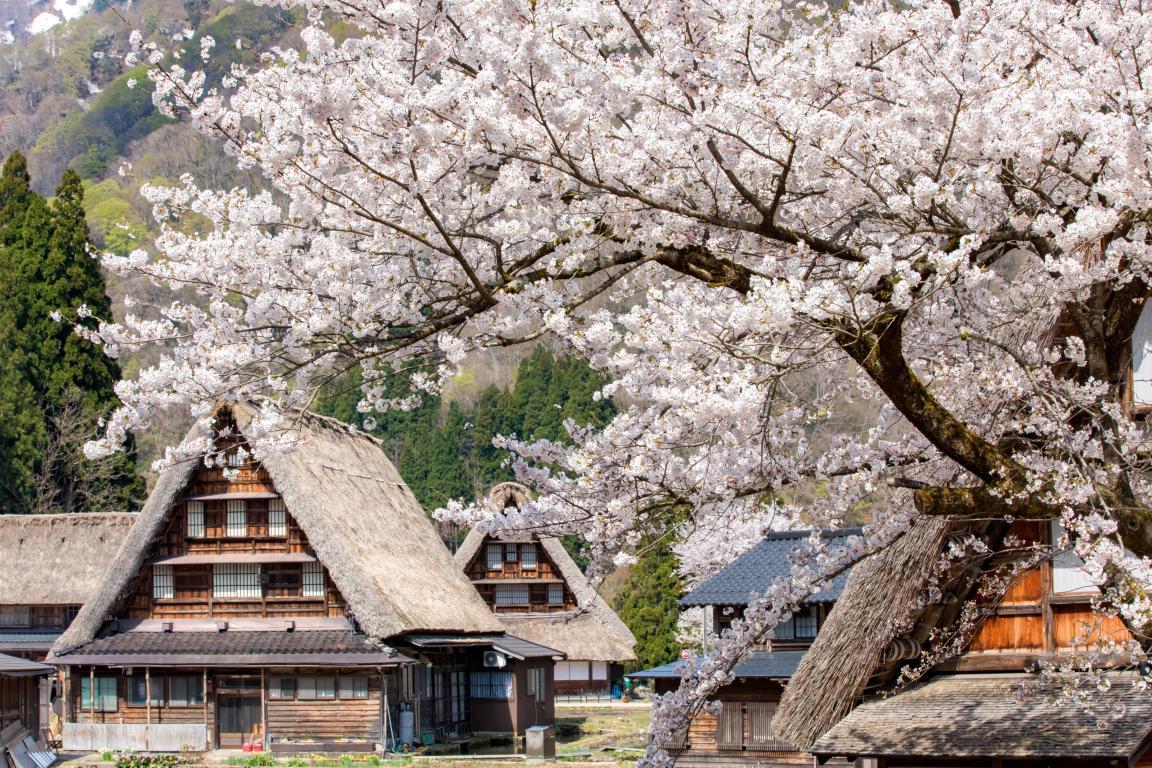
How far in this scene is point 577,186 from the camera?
6113 mm

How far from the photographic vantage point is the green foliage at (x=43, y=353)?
3750cm

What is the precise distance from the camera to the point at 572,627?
37094 millimetres

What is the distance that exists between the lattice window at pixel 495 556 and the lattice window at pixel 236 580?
39.1 ft

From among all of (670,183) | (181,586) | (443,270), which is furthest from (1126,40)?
(181,586)

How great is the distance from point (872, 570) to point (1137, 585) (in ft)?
16.8

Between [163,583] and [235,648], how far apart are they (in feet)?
7.75

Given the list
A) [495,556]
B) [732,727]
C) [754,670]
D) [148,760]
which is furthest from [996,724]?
[495,556]

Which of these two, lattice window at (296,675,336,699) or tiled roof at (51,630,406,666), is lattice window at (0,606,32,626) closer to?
tiled roof at (51,630,406,666)

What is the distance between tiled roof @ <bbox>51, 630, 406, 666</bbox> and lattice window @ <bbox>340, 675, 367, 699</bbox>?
0.71 metres

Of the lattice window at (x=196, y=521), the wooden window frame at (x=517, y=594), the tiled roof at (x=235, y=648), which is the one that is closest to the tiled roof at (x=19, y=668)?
the tiled roof at (x=235, y=648)

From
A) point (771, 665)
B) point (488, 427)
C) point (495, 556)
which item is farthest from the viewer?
point (488, 427)

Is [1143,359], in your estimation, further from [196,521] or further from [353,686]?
[196,521]

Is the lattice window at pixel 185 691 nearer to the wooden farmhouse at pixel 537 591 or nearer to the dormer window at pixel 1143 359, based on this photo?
the wooden farmhouse at pixel 537 591

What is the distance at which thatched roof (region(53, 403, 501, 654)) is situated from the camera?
23141mm
